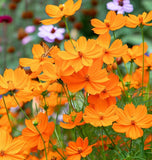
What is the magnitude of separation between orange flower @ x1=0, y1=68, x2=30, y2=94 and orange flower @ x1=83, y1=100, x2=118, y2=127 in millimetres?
96

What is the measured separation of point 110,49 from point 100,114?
9 centimetres

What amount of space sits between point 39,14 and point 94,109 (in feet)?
6.42

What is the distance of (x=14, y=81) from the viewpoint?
1.44ft

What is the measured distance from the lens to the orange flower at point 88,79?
0.39 meters

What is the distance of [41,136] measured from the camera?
41cm

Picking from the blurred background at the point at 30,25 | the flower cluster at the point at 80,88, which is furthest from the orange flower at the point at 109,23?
the blurred background at the point at 30,25

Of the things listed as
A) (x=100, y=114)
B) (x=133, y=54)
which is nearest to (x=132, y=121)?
(x=100, y=114)

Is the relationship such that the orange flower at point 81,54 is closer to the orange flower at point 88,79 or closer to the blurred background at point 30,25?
the orange flower at point 88,79

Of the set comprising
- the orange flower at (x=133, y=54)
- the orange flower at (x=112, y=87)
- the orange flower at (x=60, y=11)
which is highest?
the orange flower at (x=60, y=11)

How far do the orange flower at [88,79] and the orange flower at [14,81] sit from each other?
0.06m

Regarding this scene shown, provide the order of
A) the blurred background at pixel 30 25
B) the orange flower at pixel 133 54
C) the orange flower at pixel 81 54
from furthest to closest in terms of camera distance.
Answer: the blurred background at pixel 30 25 < the orange flower at pixel 133 54 < the orange flower at pixel 81 54

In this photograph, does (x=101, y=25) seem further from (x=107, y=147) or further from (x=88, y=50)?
(x=107, y=147)

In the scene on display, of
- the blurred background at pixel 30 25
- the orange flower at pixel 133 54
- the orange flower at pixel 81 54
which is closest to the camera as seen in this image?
the orange flower at pixel 81 54

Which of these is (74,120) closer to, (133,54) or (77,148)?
(77,148)
